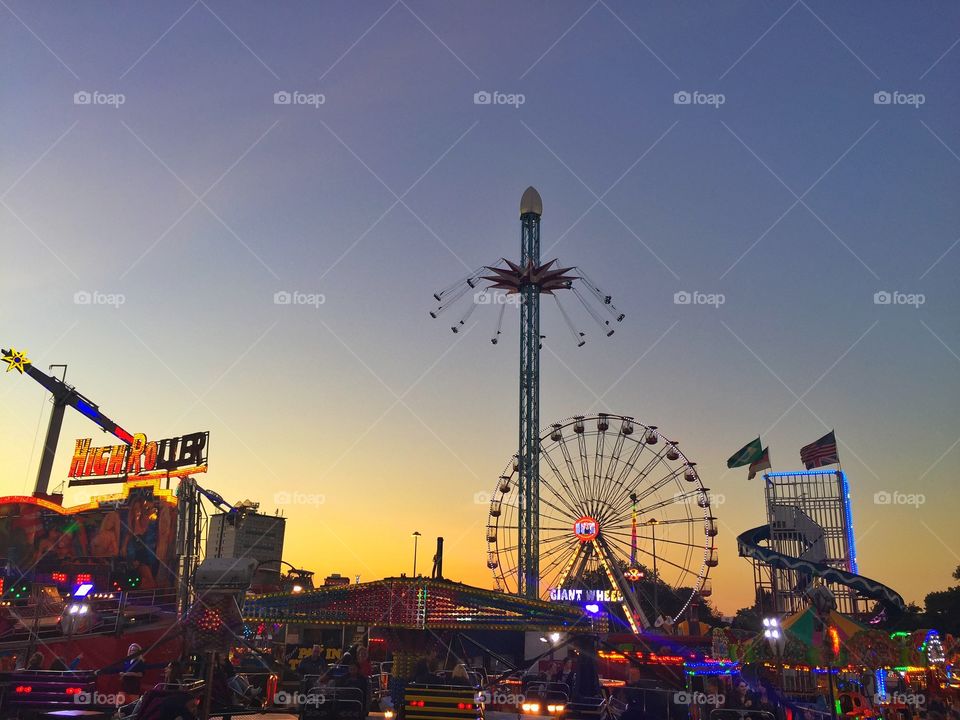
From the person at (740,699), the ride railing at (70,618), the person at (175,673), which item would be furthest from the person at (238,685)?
the person at (740,699)

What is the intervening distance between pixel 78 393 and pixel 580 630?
150 ft

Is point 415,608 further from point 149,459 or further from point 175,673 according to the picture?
point 149,459

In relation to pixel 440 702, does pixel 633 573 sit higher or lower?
higher

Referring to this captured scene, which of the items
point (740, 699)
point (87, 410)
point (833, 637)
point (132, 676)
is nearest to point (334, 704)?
point (132, 676)

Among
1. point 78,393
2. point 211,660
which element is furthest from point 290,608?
point 78,393

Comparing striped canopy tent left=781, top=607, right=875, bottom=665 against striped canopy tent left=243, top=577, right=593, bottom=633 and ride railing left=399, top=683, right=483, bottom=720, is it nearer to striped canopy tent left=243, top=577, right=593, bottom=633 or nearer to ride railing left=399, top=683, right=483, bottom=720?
striped canopy tent left=243, top=577, right=593, bottom=633

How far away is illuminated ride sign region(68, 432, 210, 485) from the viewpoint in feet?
166

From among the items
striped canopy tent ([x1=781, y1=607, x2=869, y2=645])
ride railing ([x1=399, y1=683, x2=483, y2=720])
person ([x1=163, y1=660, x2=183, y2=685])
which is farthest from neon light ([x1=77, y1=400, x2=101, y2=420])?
striped canopy tent ([x1=781, y1=607, x2=869, y2=645])

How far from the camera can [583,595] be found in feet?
140

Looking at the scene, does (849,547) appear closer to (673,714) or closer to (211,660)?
(673,714)

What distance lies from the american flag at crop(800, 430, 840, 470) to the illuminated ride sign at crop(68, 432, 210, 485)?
3737 centimetres

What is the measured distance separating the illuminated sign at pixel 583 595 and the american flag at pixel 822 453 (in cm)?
1262

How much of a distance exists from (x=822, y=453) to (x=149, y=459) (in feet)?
138

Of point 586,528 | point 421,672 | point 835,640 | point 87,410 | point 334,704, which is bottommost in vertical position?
point 334,704
